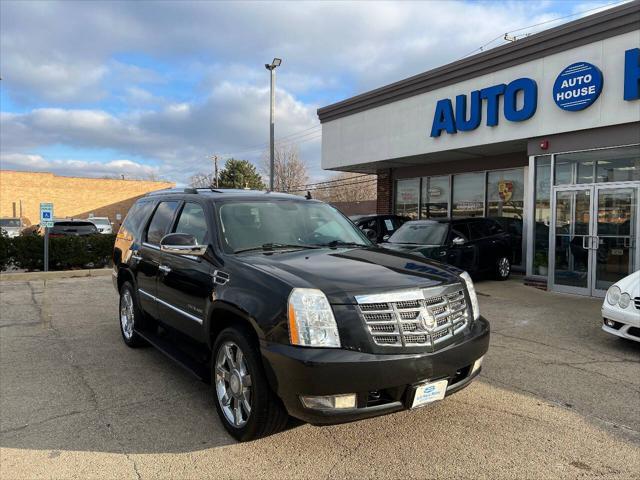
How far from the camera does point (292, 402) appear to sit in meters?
2.98

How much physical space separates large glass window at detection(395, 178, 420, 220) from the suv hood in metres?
12.9

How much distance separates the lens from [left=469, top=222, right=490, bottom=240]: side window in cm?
1145

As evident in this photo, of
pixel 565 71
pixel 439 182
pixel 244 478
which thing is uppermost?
pixel 565 71

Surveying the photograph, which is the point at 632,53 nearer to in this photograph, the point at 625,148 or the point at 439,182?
the point at 625,148

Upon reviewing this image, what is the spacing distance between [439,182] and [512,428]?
42.4 feet

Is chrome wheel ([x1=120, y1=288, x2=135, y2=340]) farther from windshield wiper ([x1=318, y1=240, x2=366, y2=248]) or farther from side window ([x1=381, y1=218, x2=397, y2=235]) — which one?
side window ([x1=381, y1=218, x2=397, y2=235])

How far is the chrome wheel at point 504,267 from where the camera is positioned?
39.3 feet

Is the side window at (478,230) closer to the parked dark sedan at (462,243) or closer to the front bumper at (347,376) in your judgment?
the parked dark sedan at (462,243)

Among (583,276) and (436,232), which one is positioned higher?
(436,232)

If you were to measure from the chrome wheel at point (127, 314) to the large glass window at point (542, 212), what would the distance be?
28.9 ft

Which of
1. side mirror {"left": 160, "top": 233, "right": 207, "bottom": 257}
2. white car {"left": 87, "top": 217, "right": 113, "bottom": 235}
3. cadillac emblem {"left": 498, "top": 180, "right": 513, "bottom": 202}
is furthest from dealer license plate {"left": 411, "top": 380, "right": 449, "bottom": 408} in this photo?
white car {"left": 87, "top": 217, "right": 113, "bottom": 235}

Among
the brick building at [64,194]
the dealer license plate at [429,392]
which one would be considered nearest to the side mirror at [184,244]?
the dealer license plate at [429,392]

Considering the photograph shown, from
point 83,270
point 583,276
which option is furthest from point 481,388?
point 83,270

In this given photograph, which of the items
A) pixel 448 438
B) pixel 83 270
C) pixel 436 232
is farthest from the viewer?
pixel 83 270
